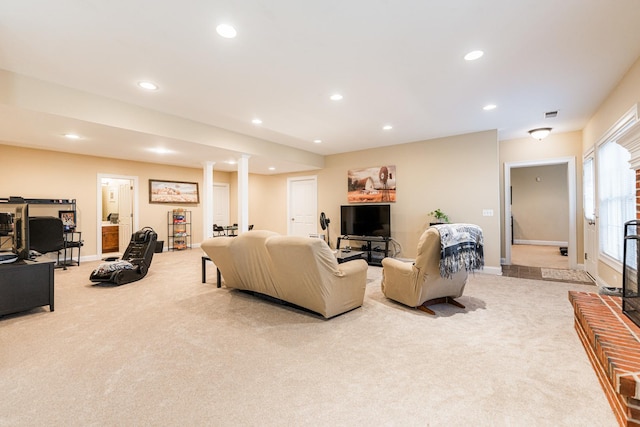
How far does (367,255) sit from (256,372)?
4714 mm

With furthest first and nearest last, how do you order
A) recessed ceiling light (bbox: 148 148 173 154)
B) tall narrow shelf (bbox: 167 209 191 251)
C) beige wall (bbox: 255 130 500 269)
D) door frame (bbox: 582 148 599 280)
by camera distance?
1. tall narrow shelf (bbox: 167 209 191 251)
2. recessed ceiling light (bbox: 148 148 173 154)
3. beige wall (bbox: 255 130 500 269)
4. door frame (bbox: 582 148 599 280)

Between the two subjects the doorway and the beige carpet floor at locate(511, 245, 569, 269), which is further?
the doorway

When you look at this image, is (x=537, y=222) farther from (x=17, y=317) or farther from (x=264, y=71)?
(x=17, y=317)

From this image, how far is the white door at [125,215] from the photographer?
7.47 meters

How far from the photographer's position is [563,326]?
282cm

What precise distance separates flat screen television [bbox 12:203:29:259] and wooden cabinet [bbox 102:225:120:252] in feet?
14.4

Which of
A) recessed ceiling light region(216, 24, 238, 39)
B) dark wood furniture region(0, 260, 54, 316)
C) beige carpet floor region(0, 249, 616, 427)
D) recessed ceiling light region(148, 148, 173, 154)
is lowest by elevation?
beige carpet floor region(0, 249, 616, 427)

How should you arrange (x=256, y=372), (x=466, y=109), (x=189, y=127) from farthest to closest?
(x=189, y=127), (x=466, y=109), (x=256, y=372)

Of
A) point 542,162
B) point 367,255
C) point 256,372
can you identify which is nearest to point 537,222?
point 542,162

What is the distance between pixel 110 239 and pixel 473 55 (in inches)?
342

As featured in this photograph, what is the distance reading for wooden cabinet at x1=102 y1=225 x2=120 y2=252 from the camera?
7.35 meters

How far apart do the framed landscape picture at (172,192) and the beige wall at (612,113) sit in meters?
9.03

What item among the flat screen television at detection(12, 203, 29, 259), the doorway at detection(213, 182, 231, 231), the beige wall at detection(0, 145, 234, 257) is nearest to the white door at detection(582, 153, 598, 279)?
the flat screen television at detection(12, 203, 29, 259)

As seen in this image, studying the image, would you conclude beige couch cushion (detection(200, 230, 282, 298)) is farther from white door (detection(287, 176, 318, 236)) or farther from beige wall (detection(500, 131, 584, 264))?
beige wall (detection(500, 131, 584, 264))
